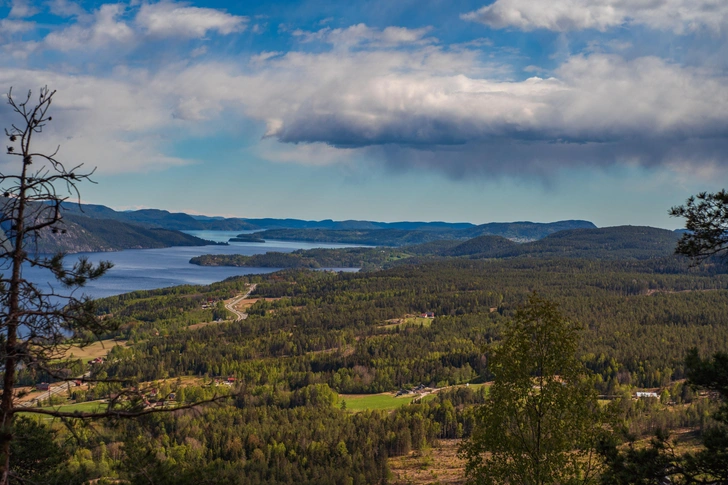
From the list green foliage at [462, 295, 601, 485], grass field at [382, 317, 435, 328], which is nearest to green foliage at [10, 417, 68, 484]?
green foliage at [462, 295, 601, 485]

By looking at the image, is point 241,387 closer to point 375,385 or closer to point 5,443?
point 375,385

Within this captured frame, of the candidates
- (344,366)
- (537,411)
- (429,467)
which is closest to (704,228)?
(537,411)

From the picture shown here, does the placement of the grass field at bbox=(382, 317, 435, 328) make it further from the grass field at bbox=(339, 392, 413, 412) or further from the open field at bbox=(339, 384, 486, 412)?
the grass field at bbox=(339, 392, 413, 412)

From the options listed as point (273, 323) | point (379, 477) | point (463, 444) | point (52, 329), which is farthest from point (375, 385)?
point (52, 329)

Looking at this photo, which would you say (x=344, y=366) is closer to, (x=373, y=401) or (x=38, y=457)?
(x=373, y=401)

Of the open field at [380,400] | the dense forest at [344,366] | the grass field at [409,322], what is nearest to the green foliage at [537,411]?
the dense forest at [344,366]
